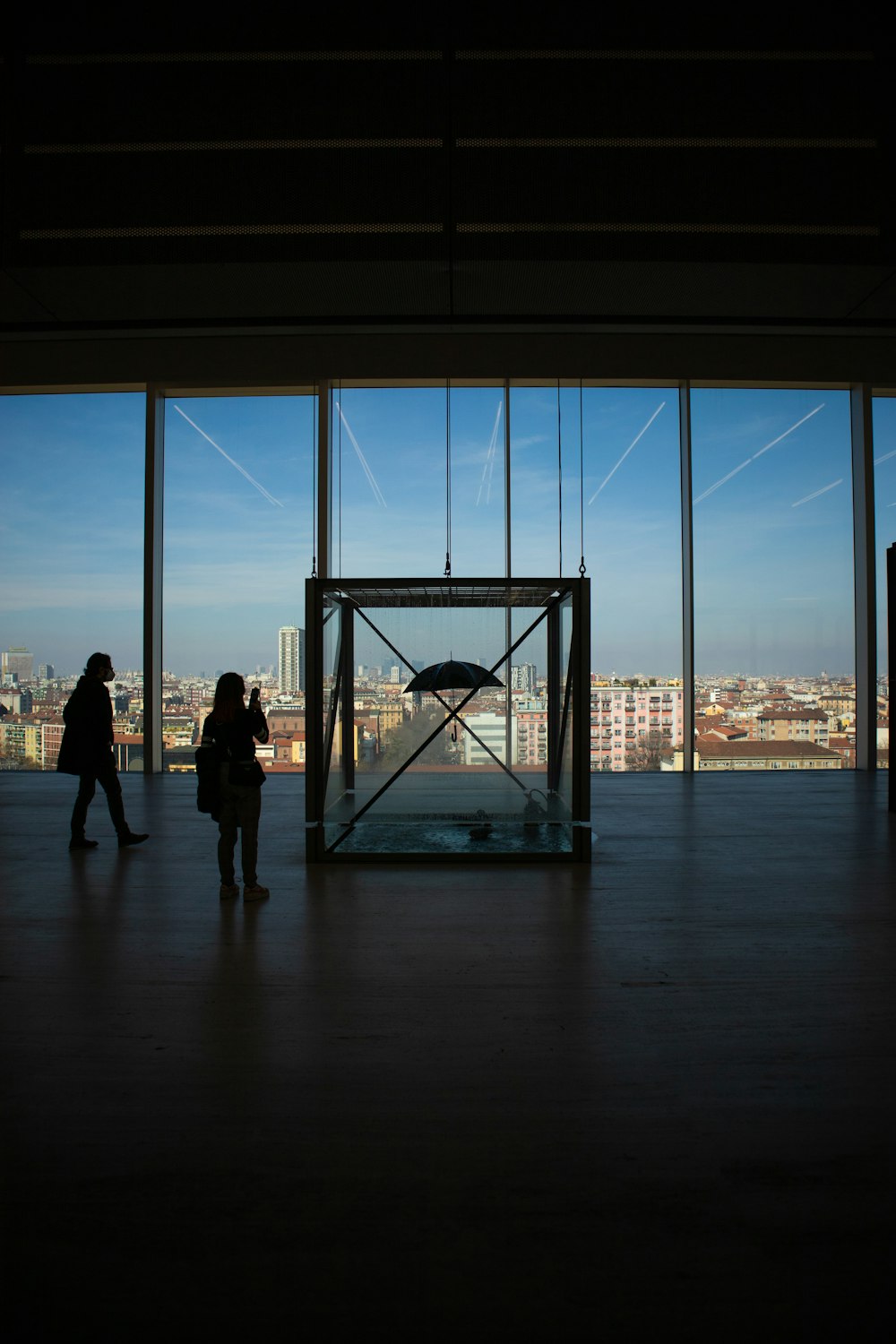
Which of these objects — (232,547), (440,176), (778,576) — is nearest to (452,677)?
(440,176)

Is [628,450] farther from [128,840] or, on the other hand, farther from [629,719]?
[128,840]

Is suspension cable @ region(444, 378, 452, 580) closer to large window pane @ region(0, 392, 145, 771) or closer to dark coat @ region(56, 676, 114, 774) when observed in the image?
large window pane @ region(0, 392, 145, 771)

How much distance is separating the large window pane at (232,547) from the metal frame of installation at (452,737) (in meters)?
5.11

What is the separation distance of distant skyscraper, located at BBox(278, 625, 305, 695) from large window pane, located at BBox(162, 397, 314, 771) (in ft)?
0.05

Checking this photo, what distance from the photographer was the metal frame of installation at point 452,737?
19.9 ft

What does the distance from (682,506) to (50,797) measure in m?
9.13

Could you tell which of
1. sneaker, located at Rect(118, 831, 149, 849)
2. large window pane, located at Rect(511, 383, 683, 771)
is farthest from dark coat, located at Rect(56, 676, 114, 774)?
large window pane, located at Rect(511, 383, 683, 771)

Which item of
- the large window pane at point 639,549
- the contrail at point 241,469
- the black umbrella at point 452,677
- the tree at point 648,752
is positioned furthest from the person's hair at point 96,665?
the tree at point 648,752

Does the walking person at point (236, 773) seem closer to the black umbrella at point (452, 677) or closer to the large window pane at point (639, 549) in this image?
the black umbrella at point (452, 677)

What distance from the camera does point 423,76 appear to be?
226 cm

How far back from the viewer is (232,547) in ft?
38.0

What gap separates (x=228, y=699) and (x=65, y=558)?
8.24m

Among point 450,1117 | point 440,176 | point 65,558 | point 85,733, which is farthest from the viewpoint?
point 65,558

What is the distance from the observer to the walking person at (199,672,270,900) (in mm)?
4902
